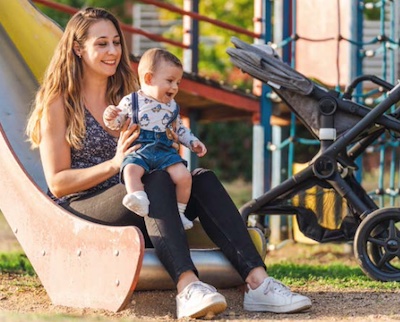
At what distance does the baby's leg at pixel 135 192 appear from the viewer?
12.3ft

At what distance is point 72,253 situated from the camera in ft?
12.8

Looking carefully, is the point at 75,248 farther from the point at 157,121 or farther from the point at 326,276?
the point at 326,276

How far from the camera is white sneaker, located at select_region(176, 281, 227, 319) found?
3631mm

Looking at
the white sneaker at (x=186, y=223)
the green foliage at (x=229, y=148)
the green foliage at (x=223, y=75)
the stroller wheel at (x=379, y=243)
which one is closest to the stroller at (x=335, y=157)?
the stroller wheel at (x=379, y=243)

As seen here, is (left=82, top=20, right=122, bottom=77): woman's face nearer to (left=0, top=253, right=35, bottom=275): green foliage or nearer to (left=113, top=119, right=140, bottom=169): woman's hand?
(left=113, top=119, right=140, bottom=169): woman's hand

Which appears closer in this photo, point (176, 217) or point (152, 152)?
point (176, 217)

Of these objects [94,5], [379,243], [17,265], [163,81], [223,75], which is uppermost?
[94,5]

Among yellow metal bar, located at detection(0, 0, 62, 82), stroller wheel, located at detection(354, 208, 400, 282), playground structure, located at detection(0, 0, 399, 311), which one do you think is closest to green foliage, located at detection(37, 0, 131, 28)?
yellow metal bar, located at detection(0, 0, 62, 82)

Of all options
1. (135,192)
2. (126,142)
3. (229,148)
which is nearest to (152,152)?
(126,142)

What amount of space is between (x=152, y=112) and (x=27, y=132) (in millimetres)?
687

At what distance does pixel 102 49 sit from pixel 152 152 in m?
0.60

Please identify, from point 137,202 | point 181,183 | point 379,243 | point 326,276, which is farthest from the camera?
point 326,276

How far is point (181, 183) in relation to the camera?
3.97m

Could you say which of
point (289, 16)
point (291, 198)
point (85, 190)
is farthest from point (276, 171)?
point (85, 190)
